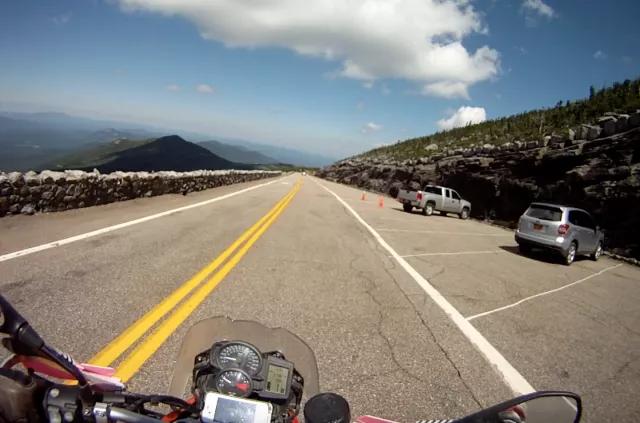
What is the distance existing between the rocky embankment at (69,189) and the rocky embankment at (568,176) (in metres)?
19.4

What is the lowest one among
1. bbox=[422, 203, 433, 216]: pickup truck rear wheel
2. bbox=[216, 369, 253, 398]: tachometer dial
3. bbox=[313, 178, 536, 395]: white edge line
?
bbox=[313, 178, 536, 395]: white edge line

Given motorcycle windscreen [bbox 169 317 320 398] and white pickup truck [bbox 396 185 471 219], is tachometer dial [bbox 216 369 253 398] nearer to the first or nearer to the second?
motorcycle windscreen [bbox 169 317 320 398]

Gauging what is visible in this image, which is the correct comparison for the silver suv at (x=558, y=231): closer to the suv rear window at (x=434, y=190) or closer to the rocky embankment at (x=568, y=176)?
the rocky embankment at (x=568, y=176)

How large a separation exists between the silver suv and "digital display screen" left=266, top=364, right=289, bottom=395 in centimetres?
1226

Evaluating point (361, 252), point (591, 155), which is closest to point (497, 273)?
point (361, 252)

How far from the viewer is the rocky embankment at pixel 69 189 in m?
9.41

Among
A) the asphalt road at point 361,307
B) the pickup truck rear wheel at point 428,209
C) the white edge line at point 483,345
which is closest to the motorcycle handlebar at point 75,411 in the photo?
the asphalt road at point 361,307

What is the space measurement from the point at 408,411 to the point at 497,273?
23.3 feet

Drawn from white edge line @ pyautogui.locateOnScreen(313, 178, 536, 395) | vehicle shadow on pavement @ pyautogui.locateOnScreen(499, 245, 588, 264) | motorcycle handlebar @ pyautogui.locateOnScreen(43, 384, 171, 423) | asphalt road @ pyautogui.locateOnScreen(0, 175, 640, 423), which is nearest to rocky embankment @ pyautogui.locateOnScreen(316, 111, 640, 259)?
vehicle shadow on pavement @ pyautogui.locateOnScreen(499, 245, 588, 264)

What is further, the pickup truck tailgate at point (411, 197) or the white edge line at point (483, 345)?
the pickup truck tailgate at point (411, 197)

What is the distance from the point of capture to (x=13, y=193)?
371 inches

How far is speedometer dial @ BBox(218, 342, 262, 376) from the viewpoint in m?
2.20

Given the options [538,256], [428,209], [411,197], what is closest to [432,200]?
[428,209]

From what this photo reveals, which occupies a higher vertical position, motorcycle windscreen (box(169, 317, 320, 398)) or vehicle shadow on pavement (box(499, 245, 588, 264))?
motorcycle windscreen (box(169, 317, 320, 398))
